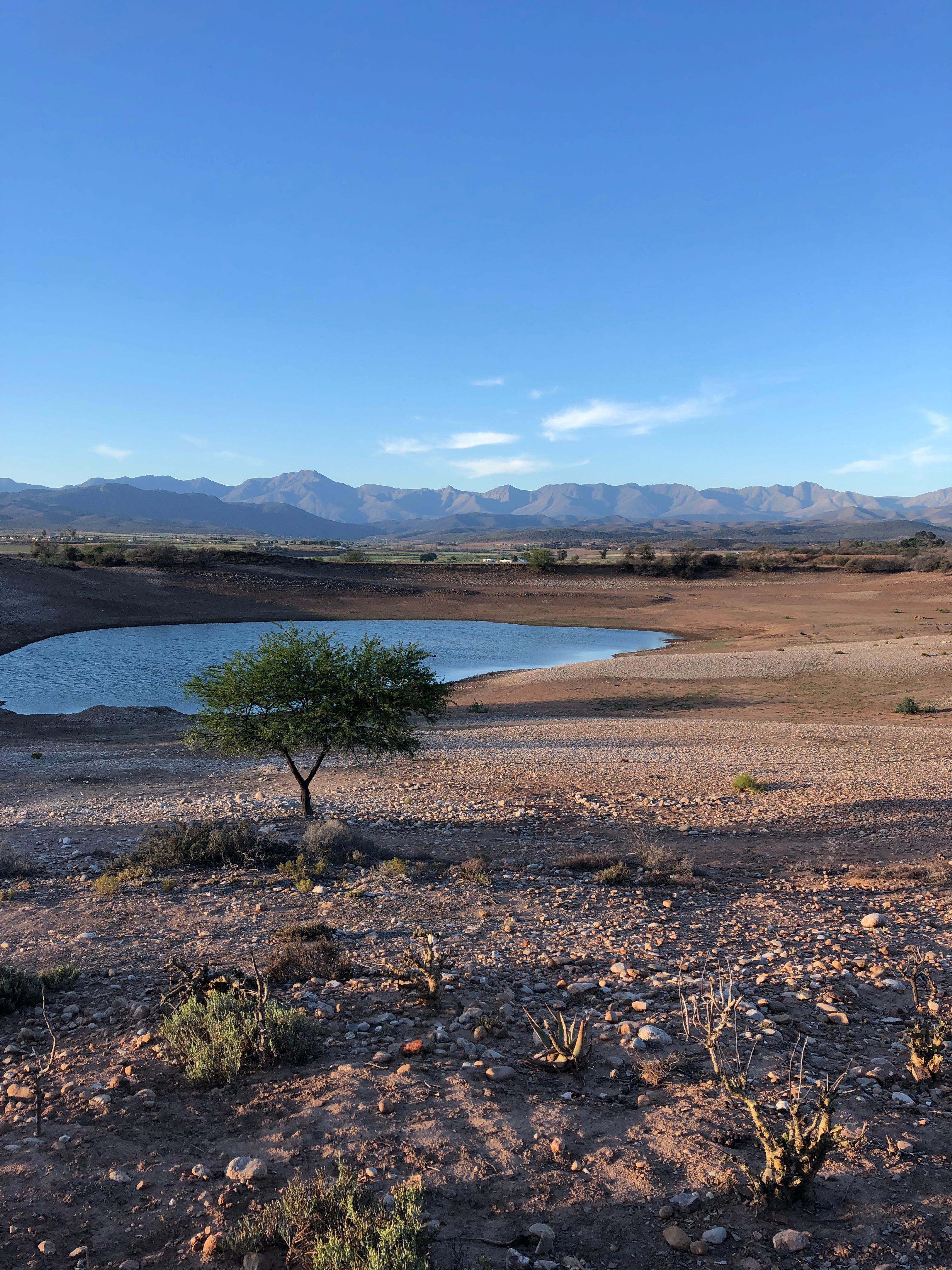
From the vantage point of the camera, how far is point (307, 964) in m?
7.05

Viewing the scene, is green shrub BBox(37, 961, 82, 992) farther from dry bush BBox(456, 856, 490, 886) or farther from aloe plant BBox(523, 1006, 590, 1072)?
dry bush BBox(456, 856, 490, 886)

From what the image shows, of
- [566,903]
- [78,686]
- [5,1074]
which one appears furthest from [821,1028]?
[78,686]

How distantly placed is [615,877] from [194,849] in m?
5.95

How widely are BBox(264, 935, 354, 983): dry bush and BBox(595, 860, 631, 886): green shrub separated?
4.12 m

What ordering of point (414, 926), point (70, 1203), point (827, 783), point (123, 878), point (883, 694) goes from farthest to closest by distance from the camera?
1. point (883, 694)
2. point (827, 783)
3. point (123, 878)
4. point (414, 926)
5. point (70, 1203)

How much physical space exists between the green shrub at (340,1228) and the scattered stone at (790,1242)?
1695 millimetres

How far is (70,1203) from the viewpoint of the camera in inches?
162

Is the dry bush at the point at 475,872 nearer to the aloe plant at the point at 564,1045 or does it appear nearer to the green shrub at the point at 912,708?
the aloe plant at the point at 564,1045

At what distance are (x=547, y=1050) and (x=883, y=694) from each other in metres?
29.2

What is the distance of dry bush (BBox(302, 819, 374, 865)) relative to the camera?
37.7ft

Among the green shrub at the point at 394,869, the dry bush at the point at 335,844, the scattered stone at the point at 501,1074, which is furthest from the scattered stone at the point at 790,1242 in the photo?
the dry bush at the point at 335,844

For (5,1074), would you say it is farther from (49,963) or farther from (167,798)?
(167,798)

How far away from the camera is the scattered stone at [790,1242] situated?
3.77 m

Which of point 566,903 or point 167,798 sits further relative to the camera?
point 167,798
